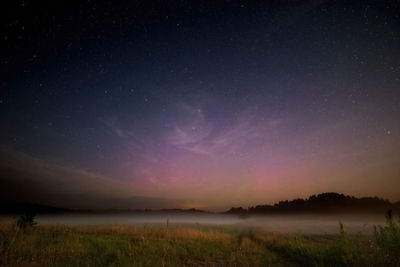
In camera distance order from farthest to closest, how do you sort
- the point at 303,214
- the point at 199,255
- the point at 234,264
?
the point at 303,214 → the point at 199,255 → the point at 234,264

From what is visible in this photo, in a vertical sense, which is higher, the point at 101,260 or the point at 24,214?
the point at 24,214

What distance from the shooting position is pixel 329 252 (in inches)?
386

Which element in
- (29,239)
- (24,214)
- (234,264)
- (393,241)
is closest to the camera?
(393,241)

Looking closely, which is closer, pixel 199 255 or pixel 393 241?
pixel 393 241

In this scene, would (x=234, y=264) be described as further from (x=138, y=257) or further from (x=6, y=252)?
(x=6, y=252)

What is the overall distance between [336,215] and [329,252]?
17062 centimetres

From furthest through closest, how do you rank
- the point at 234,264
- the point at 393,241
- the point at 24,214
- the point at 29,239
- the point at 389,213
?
the point at 24,214 → the point at 29,239 → the point at 234,264 → the point at 389,213 → the point at 393,241

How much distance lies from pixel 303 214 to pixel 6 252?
18887 cm

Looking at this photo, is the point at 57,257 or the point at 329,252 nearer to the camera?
the point at 57,257

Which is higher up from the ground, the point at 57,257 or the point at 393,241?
the point at 393,241

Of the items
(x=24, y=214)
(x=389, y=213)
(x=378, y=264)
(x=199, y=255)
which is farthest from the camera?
(x=24, y=214)

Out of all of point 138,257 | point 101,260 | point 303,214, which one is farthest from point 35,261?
point 303,214

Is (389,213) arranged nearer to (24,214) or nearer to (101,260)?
(101,260)

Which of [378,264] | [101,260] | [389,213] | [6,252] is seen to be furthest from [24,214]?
[389,213]
